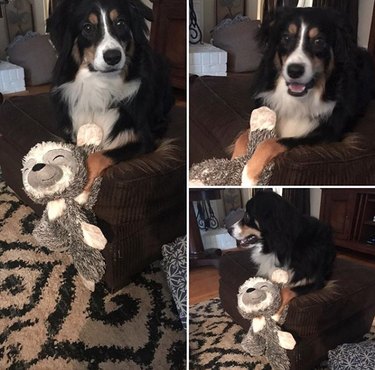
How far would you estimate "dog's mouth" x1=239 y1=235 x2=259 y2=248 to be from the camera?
891mm

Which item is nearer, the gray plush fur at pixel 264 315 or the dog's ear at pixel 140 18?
the dog's ear at pixel 140 18

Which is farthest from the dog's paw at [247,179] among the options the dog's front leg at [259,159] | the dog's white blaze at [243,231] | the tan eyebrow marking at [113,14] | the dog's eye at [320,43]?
the tan eyebrow marking at [113,14]

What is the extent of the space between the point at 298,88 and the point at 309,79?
0.8 inches

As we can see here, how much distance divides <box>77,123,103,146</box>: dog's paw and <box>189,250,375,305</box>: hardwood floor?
0.32 m

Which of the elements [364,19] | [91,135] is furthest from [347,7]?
[91,135]

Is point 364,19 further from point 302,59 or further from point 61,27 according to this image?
point 61,27

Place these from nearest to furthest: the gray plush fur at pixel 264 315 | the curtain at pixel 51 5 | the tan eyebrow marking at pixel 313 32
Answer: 1. the tan eyebrow marking at pixel 313 32
2. the curtain at pixel 51 5
3. the gray plush fur at pixel 264 315

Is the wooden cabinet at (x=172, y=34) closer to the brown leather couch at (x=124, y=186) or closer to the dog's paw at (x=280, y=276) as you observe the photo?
the brown leather couch at (x=124, y=186)

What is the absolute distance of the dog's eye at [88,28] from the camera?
0.73m

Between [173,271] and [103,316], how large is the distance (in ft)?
0.61

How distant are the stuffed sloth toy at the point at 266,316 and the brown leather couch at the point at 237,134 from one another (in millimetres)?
225

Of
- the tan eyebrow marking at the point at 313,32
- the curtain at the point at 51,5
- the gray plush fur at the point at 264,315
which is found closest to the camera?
the tan eyebrow marking at the point at 313,32

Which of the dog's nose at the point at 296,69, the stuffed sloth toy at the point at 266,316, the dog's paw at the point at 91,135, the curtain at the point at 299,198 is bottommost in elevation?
the stuffed sloth toy at the point at 266,316

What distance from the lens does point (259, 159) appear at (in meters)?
0.77
